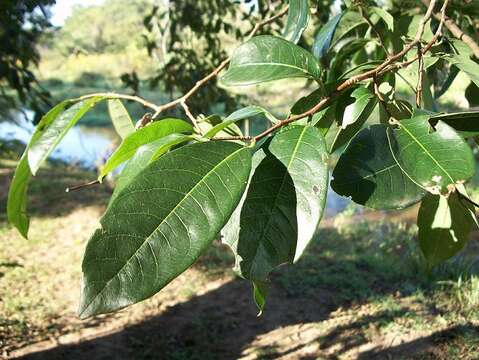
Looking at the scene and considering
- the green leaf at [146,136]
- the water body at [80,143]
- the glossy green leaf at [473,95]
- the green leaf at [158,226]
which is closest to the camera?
the green leaf at [158,226]

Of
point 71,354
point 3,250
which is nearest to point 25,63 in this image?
point 71,354

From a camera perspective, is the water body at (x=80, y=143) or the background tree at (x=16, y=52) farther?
the water body at (x=80, y=143)

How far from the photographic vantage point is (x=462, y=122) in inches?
19.1

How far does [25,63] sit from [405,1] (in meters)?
1.59

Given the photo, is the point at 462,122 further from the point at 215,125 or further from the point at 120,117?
the point at 120,117

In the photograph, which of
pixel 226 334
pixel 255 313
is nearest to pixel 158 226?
pixel 226 334

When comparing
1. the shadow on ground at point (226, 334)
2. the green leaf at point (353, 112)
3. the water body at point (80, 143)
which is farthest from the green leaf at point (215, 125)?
the water body at point (80, 143)

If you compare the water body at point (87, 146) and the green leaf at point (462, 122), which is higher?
the green leaf at point (462, 122)

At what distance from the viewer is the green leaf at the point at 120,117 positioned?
0.72 metres

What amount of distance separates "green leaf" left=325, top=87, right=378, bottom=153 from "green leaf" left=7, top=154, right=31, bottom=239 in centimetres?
34

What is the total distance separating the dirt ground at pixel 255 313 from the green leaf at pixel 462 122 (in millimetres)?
2358

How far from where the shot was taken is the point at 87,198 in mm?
5102

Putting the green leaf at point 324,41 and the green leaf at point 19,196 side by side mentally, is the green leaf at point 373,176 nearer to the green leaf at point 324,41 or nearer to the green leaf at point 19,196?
the green leaf at point 324,41

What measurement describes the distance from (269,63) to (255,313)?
2.79 m
